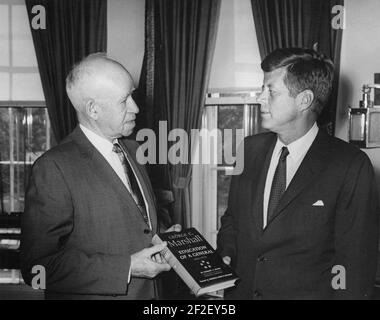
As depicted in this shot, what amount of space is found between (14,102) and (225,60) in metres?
2.11

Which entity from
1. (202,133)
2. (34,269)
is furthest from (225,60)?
(34,269)

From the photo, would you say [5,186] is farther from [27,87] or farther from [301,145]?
[301,145]

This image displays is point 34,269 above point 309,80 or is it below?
below

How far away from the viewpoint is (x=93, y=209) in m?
1.64

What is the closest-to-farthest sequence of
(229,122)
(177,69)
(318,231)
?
(318,231), (177,69), (229,122)

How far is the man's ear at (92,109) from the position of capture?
5.72 feet

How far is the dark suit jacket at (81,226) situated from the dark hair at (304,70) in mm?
918

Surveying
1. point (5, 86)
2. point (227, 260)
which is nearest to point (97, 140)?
point (227, 260)

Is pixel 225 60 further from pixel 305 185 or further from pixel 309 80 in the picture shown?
pixel 305 185

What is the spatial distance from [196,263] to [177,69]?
2403 mm

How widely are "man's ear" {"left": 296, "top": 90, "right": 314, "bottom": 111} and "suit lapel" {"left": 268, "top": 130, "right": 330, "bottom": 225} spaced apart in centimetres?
22

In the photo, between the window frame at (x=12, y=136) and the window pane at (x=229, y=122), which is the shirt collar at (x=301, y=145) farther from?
the window frame at (x=12, y=136)
